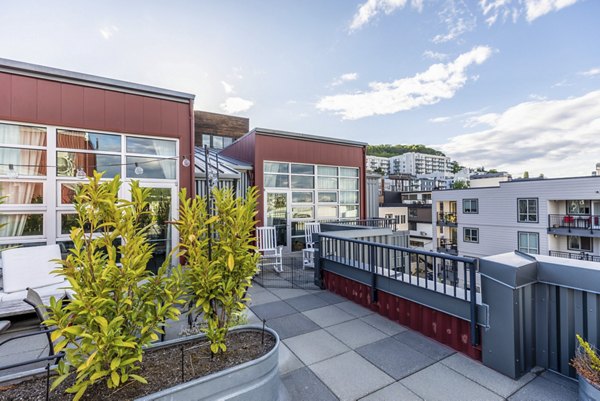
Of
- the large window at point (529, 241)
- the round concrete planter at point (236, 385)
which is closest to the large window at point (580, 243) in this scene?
the large window at point (529, 241)

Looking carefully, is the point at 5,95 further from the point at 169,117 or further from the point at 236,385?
the point at 236,385

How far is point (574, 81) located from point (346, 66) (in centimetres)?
1045

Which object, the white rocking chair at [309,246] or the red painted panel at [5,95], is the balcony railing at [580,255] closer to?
the white rocking chair at [309,246]

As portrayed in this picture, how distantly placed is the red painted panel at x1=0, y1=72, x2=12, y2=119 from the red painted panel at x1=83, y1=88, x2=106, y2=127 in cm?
107

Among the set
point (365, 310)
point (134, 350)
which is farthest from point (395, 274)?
point (134, 350)

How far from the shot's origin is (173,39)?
6.68 metres

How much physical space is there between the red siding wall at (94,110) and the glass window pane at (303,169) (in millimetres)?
3495

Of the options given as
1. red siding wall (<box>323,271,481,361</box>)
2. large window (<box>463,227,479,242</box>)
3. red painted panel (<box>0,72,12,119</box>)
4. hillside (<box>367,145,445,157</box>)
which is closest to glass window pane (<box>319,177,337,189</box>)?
red siding wall (<box>323,271,481,361</box>)

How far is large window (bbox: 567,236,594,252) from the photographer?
49.2 ft

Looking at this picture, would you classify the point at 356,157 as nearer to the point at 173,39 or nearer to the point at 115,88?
the point at 173,39

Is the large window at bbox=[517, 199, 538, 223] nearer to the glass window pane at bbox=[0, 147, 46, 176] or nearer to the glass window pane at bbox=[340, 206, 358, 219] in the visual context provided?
the glass window pane at bbox=[340, 206, 358, 219]

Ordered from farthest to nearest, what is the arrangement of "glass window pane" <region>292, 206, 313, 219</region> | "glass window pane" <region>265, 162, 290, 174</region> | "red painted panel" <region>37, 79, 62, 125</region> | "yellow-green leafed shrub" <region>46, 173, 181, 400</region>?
"glass window pane" <region>292, 206, 313, 219</region>
"glass window pane" <region>265, 162, 290, 174</region>
"red painted panel" <region>37, 79, 62, 125</region>
"yellow-green leafed shrub" <region>46, 173, 181, 400</region>

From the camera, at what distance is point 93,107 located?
5152mm

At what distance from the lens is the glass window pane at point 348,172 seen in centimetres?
952
